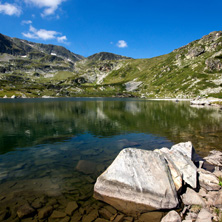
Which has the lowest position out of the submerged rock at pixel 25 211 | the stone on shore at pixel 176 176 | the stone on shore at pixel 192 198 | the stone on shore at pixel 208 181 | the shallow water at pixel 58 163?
the shallow water at pixel 58 163

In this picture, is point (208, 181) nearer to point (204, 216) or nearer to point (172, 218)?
point (204, 216)

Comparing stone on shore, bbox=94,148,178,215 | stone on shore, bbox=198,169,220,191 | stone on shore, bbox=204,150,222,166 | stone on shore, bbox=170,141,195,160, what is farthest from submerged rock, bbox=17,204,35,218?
stone on shore, bbox=204,150,222,166

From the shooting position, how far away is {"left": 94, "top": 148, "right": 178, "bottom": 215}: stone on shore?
12125 mm

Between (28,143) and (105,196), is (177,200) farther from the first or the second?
(28,143)

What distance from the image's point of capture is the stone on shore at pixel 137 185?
12.1m

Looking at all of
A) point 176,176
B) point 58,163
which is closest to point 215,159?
point 176,176

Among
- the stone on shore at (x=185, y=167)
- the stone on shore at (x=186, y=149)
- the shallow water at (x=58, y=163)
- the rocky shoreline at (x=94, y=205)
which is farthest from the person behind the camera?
the stone on shore at (x=186, y=149)

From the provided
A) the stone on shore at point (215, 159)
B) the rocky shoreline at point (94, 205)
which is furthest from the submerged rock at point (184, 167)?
the stone on shore at point (215, 159)

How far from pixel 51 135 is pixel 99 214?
26078 millimetres

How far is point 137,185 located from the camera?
12.6m

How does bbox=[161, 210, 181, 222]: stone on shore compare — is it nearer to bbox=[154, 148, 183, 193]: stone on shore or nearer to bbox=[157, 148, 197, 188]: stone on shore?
bbox=[154, 148, 183, 193]: stone on shore

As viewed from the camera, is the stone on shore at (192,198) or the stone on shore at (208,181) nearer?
the stone on shore at (192,198)

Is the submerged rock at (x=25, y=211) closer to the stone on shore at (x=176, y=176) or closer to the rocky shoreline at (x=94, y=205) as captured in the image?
the rocky shoreline at (x=94, y=205)

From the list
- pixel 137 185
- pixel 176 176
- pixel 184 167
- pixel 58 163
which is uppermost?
pixel 184 167
